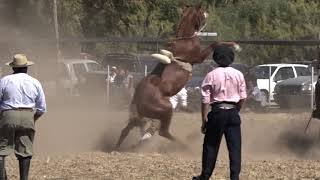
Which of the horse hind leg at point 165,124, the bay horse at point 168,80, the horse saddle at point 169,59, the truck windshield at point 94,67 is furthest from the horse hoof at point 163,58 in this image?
the truck windshield at point 94,67

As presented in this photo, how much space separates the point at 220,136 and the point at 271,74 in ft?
57.8

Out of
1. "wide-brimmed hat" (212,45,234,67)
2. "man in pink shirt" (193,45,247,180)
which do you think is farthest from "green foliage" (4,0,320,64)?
"man in pink shirt" (193,45,247,180)

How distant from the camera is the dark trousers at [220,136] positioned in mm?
8680

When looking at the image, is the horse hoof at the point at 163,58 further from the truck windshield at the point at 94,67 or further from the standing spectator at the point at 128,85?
the truck windshield at the point at 94,67

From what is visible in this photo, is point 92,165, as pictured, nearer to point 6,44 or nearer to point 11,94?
point 11,94

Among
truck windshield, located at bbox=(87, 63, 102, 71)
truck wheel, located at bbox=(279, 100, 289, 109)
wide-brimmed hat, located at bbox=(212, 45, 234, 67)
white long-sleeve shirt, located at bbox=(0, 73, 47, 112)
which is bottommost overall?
truck wheel, located at bbox=(279, 100, 289, 109)

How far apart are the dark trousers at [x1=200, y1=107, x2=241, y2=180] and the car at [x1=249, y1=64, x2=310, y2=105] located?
1591cm

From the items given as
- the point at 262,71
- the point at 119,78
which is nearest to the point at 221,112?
the point at 119,78

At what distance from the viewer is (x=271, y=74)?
26031 millimetres

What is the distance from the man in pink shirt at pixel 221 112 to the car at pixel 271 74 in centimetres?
1590

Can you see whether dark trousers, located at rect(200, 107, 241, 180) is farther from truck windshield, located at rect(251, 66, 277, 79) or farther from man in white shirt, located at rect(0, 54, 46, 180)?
truck windshield, located at rect(251, 66, 277, 79)

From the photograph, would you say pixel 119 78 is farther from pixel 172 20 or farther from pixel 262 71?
pixel 172 20

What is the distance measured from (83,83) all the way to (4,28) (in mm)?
4874

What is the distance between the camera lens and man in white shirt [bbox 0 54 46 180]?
9609mm
